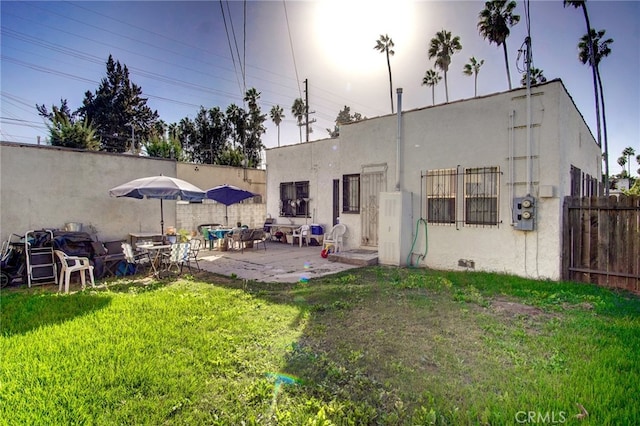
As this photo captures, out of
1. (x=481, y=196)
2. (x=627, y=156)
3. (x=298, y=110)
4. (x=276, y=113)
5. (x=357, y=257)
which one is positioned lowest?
(x=357, y=257)

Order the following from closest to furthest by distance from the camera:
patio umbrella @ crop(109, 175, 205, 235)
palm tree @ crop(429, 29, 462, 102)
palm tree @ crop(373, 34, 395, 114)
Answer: patio umbrella @ crop(109, 175, 205, 235)
palm tree @ crop(429, 29, 462, 102)
palm tree @ crop(373, 34, 395, 114)

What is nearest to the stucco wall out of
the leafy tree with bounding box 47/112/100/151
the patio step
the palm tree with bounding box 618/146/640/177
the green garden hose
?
the patio step

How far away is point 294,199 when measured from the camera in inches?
543

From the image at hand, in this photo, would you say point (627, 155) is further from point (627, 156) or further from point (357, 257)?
point (357, 257)

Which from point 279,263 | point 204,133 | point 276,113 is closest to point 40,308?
point 279,263

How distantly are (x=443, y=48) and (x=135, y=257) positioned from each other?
26009mm

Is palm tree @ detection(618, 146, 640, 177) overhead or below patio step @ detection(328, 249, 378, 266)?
overhead

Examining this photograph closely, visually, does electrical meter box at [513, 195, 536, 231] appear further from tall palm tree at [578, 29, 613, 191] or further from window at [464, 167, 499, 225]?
tall palm tree at [578, 29, 613, 191]

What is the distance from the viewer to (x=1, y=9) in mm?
7199

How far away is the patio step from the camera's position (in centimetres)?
865

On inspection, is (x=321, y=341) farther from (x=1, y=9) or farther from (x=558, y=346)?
(x=1, y=9)

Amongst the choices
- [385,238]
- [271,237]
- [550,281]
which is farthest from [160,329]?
[271,237]

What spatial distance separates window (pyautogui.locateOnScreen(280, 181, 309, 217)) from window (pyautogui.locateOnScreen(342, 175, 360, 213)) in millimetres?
2967

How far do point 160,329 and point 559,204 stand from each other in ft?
24.4
